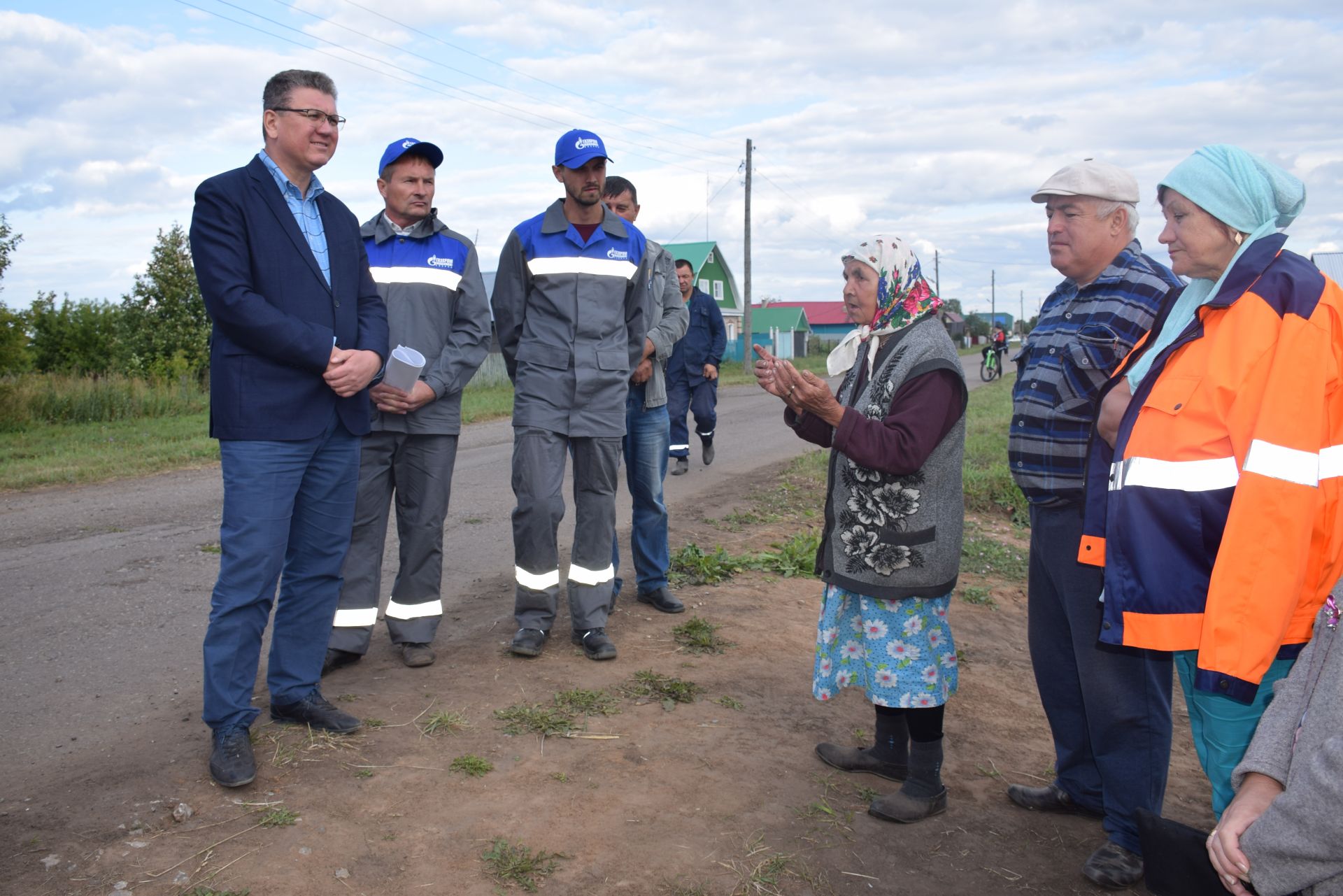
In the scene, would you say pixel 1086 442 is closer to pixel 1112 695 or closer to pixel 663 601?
pixel 1112 695

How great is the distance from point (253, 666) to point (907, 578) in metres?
2.29

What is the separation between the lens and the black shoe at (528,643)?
188 inches

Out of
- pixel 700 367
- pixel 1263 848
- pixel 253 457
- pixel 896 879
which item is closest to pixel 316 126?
pixel 253 457

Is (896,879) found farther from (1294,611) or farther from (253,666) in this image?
(253,666)

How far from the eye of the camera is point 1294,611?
234 cm

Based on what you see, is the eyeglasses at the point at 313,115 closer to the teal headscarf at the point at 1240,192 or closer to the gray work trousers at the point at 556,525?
the gray work trousers at the point at 556,525

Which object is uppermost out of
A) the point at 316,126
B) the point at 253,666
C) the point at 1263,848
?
the point at 316,126

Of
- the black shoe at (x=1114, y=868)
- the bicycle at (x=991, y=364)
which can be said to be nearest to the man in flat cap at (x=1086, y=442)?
the black shoe at (x=1114, y=868)

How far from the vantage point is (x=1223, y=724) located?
2.38 m

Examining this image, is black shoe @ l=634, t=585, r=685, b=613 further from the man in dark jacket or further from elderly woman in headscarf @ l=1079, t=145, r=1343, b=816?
the man in dark jacket

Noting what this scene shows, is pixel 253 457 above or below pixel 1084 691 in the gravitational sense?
above

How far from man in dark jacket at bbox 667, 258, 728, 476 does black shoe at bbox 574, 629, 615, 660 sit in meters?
5.18

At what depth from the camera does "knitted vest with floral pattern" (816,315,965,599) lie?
3479mm

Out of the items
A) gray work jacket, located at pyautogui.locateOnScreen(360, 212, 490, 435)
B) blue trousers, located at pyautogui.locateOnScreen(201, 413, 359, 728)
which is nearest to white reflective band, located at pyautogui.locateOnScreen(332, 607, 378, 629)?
blue trousers, located at pyautogui.locateOnScreen(201, 413, 359, 728)
